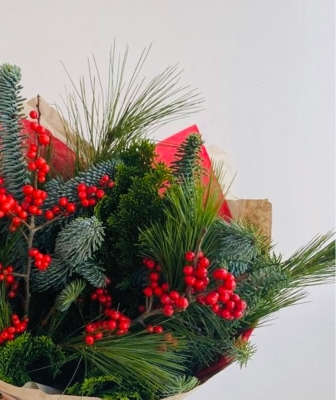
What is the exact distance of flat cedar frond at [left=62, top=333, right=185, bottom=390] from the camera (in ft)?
1.11

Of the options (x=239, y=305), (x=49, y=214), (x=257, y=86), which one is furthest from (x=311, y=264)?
(x=257, y=86)

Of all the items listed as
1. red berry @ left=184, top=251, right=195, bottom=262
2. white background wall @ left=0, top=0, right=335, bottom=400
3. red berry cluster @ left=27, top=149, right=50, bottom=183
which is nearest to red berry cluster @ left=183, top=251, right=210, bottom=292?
red berry @ left=184, top=251, right=195, bottom=262

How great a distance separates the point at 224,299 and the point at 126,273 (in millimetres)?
74

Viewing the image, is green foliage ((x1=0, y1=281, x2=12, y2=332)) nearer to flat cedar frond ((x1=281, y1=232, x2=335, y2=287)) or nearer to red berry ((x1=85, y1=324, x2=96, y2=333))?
red berry ((x1=85, y1=324, x2=96, y2=333))

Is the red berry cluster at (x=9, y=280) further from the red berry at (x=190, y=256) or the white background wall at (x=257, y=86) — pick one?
the white background wall at (x=257, y=86)

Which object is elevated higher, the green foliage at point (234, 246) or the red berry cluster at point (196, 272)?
the green foliage at point (234, 246)

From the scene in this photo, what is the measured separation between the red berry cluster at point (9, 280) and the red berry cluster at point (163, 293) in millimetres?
83

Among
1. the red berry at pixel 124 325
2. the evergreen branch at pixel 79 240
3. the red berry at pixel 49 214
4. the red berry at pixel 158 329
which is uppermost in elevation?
the red berry at pixel 49 214

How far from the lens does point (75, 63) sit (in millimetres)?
803

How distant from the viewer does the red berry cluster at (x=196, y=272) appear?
1.04ft

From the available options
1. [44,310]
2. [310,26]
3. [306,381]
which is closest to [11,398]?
Answer: [44,310]

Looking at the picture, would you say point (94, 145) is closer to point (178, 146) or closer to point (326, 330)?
point (178, 146)

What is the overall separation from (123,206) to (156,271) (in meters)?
0.05

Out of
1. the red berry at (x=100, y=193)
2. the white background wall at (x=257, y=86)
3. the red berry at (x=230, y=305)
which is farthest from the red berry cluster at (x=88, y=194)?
the white background wall at (x=257, y=86)
